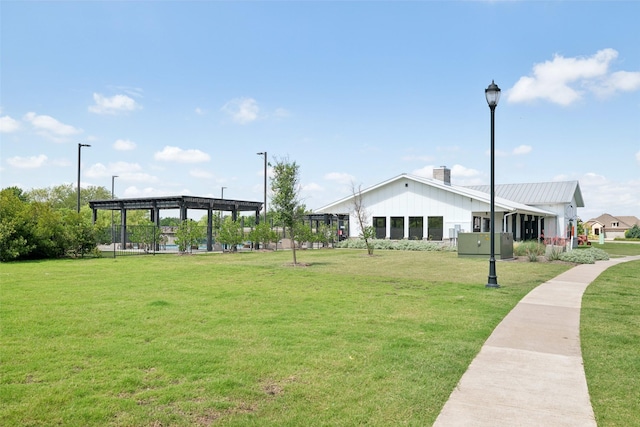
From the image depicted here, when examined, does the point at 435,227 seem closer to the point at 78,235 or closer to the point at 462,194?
the point at 462,194

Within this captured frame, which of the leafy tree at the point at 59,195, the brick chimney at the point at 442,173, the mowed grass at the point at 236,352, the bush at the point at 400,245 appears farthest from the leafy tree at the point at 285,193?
the leafy tree at the point at 59,195

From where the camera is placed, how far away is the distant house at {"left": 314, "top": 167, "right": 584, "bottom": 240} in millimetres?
34344

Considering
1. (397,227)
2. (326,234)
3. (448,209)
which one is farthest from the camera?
(397,227)

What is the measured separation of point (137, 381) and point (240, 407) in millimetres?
1311

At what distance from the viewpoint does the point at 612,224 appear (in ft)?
374

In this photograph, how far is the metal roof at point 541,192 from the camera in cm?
4153

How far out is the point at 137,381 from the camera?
16.1 feet

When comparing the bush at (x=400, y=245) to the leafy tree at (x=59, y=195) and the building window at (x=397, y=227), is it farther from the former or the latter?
the leafy tree at (x=59, y=195)

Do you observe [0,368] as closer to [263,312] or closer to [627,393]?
[263,312]

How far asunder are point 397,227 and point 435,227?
10.8ft

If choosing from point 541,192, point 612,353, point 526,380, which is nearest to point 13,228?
point 526,380

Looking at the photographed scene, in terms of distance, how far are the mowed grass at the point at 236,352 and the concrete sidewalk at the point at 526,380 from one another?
0.70 ft

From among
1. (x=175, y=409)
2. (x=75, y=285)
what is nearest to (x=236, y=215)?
(x=75, y=285)

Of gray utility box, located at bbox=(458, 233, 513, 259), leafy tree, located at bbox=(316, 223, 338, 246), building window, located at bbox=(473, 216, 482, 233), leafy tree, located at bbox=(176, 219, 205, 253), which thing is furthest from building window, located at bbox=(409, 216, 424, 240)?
leafy tree, located at bbox=(176, 219, 205, 253)
